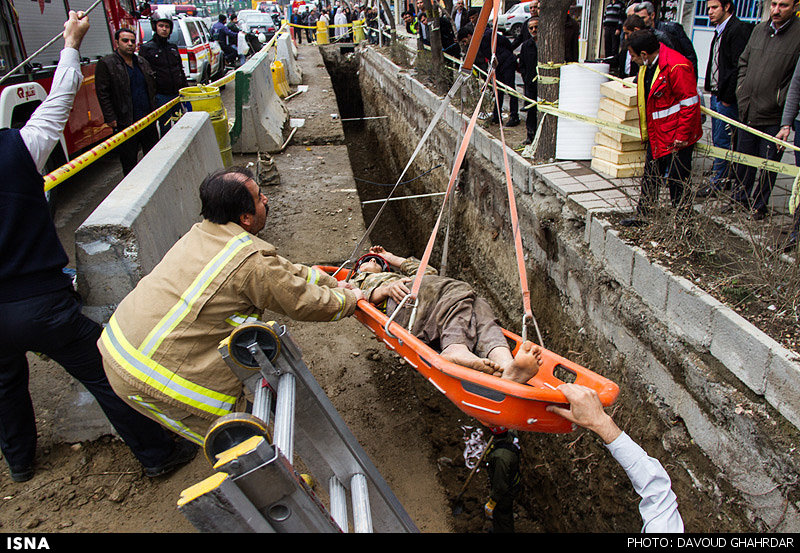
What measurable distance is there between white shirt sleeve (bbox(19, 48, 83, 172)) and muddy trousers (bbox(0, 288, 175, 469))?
712 mm

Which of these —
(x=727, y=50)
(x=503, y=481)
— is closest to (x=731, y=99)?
(x=727, y=50)

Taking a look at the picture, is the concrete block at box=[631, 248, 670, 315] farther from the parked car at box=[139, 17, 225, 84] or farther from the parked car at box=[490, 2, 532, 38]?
the parked car at box=[490, 2, 532, 38]

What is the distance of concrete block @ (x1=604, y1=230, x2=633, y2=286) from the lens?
343cm

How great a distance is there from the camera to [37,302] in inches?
99.3

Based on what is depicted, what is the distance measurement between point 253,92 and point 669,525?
326 inches

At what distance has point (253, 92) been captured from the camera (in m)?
8.45

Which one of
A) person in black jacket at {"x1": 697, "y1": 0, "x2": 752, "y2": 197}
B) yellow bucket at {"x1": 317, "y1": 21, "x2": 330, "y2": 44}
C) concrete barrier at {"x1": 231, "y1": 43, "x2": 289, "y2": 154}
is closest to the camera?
person in black jacket at {"x1": 697, "y1": 0, "x2": 752, "y2": 197}

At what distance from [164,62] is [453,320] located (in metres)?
6.01

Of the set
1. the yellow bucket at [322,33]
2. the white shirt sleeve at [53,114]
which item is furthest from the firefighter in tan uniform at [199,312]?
the yellow bucket at [322,33]

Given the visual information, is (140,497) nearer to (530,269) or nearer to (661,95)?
(530,269)

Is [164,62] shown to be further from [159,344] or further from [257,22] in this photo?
[257,22]

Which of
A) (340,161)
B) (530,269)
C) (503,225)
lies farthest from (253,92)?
(530,269)

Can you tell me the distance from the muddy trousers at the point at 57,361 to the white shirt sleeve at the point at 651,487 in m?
2.40

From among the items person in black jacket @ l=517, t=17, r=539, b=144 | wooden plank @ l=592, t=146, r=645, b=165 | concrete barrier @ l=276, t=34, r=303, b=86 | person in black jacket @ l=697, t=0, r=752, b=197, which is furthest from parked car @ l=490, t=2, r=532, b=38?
wooden plank @ l=592, t=146, r=645, b=165
